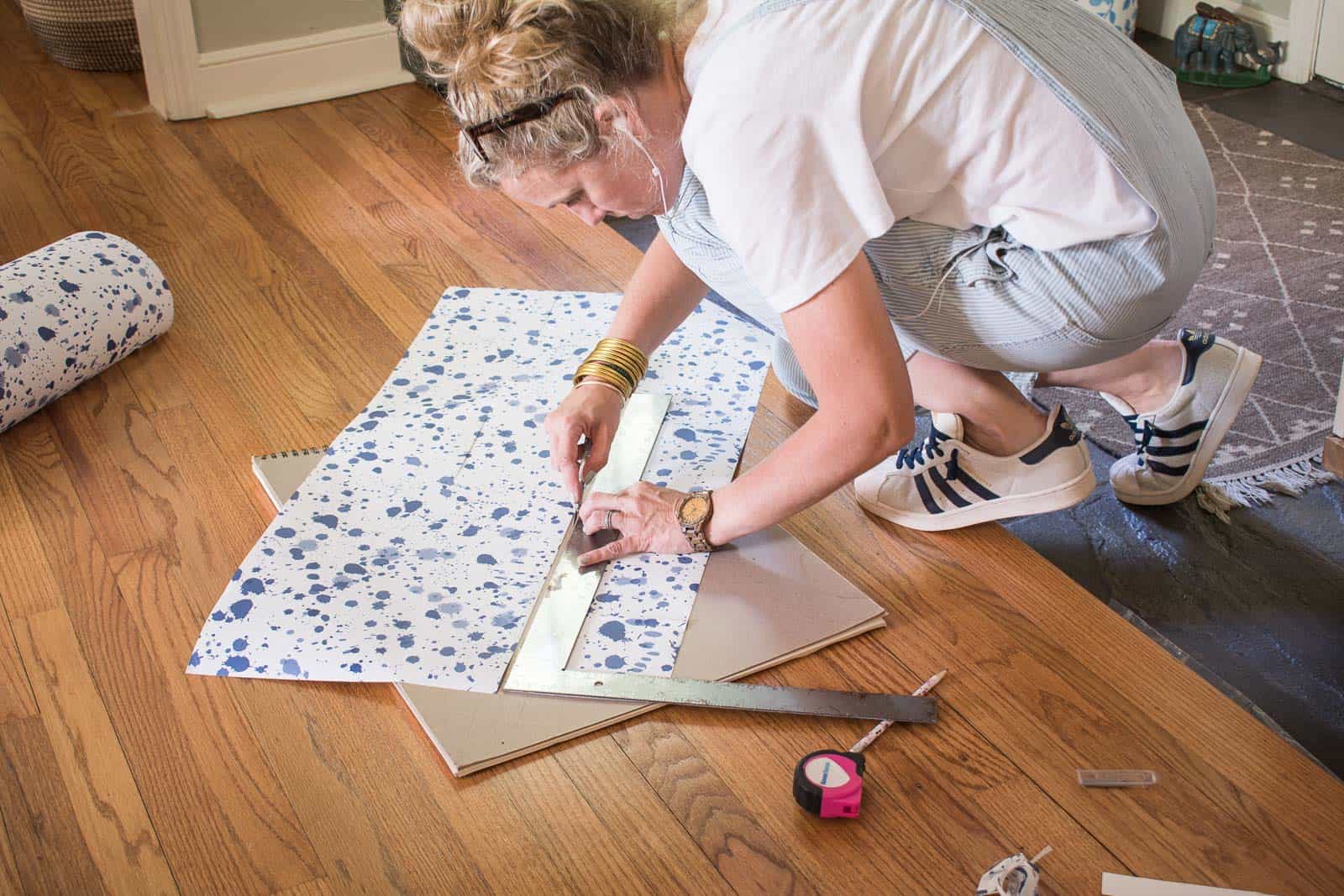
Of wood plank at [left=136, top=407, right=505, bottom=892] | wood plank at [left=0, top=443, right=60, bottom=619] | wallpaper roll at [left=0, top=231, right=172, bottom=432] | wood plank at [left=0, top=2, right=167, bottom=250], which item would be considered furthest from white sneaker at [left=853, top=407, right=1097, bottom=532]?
wood plank at [left=0, top=2, right=167, bottom=250]

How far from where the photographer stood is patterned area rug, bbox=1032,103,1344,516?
1875 mm

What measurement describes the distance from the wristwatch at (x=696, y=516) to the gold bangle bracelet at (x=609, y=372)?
0.21 meters

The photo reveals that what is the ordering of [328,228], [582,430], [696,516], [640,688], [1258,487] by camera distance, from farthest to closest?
1. [328,228]
2. [1258,487]
3. [582,430]
4. [696,516]
5. [640,688]

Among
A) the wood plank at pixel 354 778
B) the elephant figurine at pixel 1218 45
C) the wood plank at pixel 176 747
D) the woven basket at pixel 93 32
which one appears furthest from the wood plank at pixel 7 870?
the elephant figurine at pixel 1218 45

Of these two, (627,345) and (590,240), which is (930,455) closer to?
(627,345)

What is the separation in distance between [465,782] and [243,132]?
223cm

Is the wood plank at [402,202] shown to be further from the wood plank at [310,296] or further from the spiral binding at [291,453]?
the spiral binding at [291,453]

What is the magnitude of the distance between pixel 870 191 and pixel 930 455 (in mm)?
556

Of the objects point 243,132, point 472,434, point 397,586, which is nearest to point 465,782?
point 397,586

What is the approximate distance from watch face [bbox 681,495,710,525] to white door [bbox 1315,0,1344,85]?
8.90 ft

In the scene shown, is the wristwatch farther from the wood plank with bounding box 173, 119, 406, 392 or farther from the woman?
the wood plank with bounding box 173, 119, 406, 392

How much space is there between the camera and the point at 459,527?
156cm

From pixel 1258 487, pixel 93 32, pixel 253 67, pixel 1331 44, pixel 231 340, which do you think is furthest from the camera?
pixel 93 32

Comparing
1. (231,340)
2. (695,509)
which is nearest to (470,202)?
(231,340)
